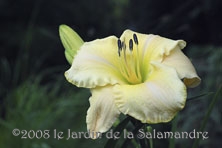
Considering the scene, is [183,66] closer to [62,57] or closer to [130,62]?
[130,62]

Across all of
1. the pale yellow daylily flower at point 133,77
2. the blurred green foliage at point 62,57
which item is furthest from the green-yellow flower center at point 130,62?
the blurred green foliage at point 62,57

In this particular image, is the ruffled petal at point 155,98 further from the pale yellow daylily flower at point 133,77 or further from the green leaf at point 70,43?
the green leaf at point 70,43

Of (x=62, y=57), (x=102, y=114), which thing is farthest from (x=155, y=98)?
(x=62, y=57)

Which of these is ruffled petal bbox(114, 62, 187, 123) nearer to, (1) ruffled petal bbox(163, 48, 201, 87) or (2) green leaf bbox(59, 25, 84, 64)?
(1) ruffled petal bbox(163, 48, 201, 87)

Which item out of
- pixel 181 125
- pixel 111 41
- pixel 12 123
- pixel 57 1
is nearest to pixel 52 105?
pixel 12 123

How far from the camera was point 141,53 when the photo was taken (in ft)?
2.10

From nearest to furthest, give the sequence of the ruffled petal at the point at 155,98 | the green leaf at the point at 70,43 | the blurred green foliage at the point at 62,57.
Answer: the ruffled petal at the point at 155,98 → the green leaf at the point at 70,43 → the blurred green foliage at the point at 62,57

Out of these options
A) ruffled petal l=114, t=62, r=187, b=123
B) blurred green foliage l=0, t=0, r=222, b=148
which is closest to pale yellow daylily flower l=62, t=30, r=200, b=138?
ruffled petal l=114, t=62, r=187, b=123

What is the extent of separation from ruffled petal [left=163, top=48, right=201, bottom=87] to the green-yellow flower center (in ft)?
0.16

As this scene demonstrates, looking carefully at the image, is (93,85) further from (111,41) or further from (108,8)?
(108,8)

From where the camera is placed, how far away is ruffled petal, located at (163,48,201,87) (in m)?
0.57

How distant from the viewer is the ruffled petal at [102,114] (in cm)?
54

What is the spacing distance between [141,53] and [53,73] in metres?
1.67

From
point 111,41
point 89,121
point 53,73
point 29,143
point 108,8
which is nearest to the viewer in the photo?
point 89,121
